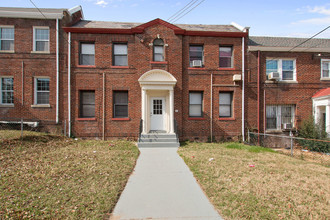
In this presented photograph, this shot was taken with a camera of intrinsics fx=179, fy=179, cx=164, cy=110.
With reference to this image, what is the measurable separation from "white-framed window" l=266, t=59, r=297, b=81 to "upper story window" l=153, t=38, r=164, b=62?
6683mm

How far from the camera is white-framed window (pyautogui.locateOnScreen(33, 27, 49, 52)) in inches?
413

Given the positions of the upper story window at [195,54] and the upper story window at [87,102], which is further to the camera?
the upper story window at [195,54]

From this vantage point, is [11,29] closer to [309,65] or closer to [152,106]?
[152,106]

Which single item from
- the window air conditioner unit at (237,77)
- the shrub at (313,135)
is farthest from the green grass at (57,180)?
the shrub at (313,135)

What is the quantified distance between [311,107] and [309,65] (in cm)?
264

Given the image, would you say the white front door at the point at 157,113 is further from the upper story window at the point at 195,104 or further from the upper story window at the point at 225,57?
the upper story window at the point at 225,57

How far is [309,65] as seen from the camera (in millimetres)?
11273

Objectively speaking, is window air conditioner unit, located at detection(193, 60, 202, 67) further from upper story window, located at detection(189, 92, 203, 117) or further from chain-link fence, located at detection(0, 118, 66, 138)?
chain-link fence, located at detection(0, 118, 66, 138)

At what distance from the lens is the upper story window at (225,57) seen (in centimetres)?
1105

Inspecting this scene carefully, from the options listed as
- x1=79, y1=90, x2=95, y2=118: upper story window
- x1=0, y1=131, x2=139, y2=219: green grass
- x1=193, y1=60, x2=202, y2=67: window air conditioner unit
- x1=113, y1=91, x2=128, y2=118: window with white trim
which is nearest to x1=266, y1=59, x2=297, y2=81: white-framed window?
x1=193, y1=60, x2=202, y2=67: window air conditioner unit

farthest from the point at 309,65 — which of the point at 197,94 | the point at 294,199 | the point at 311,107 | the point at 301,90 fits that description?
the point at 294,199

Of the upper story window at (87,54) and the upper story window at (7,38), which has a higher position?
the upper story window at (7,38)

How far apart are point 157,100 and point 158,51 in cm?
287

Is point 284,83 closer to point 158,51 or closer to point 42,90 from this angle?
point 158,51
